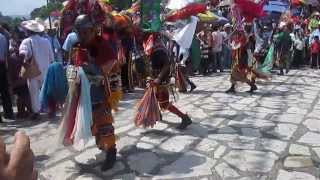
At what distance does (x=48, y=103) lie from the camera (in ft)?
27.3

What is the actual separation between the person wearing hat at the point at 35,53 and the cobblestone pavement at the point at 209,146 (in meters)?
0.52

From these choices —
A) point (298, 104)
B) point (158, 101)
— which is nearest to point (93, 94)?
point (158, 101)

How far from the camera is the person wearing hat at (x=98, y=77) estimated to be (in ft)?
17.9

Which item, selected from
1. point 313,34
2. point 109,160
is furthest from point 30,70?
point 313,34

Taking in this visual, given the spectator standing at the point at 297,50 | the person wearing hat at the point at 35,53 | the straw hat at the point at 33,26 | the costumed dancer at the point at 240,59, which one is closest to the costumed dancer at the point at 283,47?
the spectator standing at the point at 297,50

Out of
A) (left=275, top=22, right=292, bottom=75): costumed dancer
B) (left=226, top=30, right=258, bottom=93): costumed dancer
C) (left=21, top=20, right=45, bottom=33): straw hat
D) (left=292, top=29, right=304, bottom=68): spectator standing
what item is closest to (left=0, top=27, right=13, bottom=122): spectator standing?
(left=21, top=20, right=45, bottom=33): straw hat

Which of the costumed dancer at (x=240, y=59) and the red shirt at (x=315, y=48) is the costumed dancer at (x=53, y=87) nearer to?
the costumed dancer at (x=240, y=59)

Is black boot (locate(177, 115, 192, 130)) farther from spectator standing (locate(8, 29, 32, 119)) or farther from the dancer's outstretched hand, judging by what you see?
the dancer's outstretched hand

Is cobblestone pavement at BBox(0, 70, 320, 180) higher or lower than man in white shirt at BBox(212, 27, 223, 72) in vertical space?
lower

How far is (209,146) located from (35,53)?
3.59 metres

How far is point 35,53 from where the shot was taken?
335 inches

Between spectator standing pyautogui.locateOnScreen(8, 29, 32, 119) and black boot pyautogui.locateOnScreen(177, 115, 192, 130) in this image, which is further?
spectator standing pyautogui.locateOnScreen(8, 29, 32, 119)

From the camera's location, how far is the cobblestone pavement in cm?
550

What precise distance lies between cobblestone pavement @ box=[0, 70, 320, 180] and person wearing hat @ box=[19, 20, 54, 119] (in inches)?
20.6
